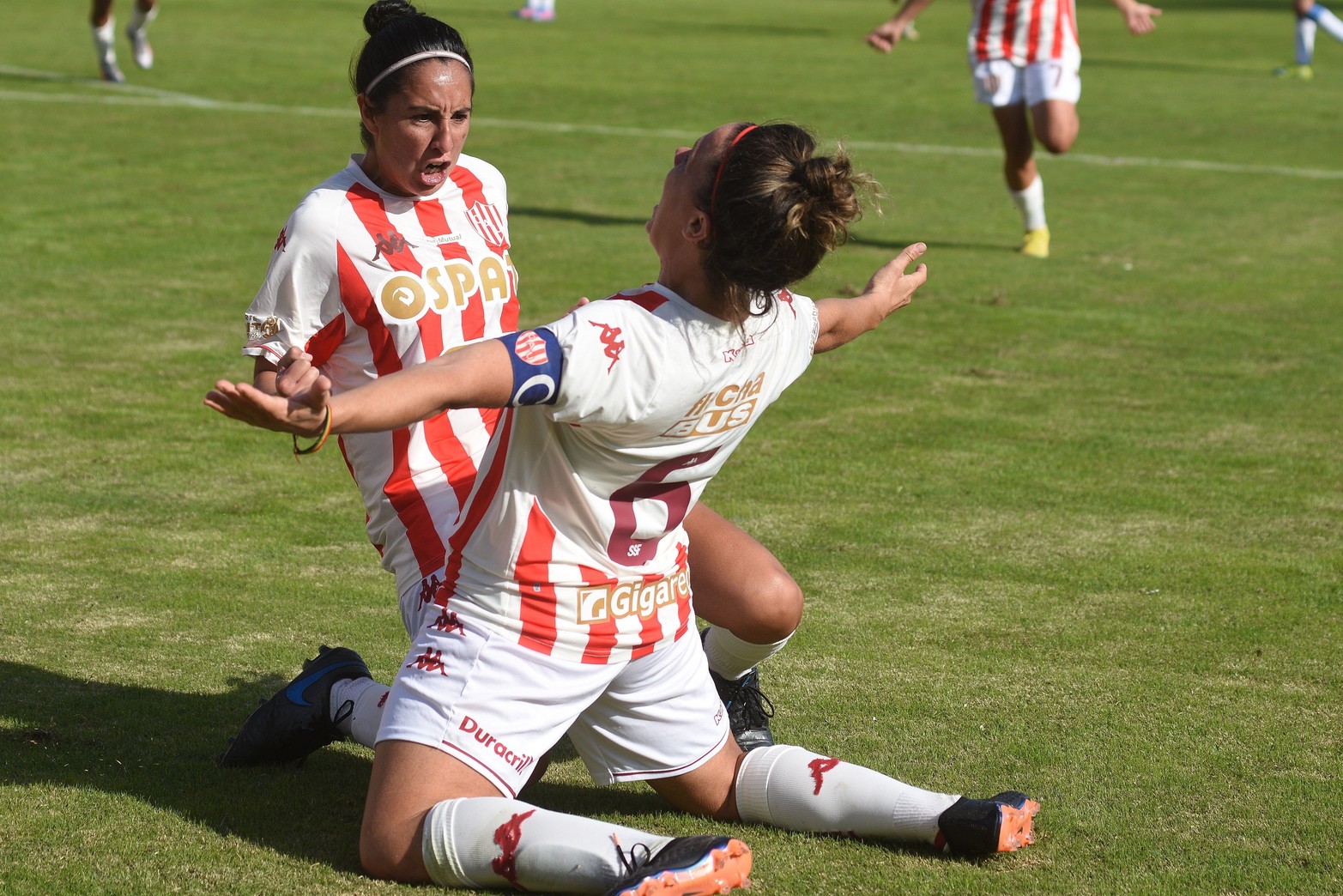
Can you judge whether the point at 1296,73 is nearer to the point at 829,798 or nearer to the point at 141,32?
the point at 141,32

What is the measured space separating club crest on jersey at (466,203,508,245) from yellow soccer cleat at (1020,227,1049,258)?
7729mm

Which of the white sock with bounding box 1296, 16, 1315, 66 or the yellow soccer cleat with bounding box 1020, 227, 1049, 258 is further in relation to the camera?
the white sock with bounding box 1296, 16, 1315, 66

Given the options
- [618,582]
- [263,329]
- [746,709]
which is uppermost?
[263,329]

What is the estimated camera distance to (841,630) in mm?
4863

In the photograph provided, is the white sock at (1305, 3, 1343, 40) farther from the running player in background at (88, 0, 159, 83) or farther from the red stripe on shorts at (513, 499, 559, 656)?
the red stripe on shorts at (513, 499, 559, 656)

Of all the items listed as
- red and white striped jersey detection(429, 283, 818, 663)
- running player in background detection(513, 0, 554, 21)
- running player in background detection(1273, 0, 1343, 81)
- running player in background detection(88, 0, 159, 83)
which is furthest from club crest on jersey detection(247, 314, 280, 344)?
running player in background detection(513, 0, 554, 21)

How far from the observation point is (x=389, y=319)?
12.4 feet

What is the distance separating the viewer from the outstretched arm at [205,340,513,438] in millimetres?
2697

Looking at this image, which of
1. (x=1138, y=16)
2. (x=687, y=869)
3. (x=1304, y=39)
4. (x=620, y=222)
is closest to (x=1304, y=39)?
(x=1304, y=39)

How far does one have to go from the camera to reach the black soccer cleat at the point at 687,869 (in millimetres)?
2980

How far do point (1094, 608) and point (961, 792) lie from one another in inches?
57.5

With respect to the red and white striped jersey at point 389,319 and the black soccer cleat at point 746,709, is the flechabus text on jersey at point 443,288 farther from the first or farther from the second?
the black soccer cleat at point 746,709

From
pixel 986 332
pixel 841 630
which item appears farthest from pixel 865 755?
pixel 986 332

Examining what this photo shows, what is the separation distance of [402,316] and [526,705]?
103cm
